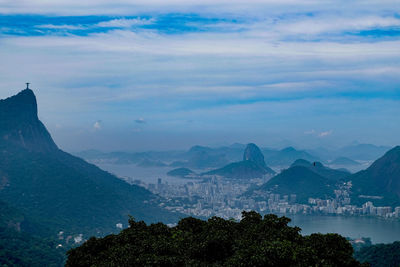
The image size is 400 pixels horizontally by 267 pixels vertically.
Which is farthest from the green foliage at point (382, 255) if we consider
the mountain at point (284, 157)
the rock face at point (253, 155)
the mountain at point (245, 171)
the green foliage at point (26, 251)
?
the mountain at point (284, 157)

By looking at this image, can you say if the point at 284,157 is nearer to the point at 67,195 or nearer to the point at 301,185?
the point at 301,185

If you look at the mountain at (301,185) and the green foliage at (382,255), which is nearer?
the green foliage at (382,255)

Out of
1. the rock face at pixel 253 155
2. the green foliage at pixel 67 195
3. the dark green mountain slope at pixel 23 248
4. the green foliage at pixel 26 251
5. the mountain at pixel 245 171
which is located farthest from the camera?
the rock face at pixel 253 155

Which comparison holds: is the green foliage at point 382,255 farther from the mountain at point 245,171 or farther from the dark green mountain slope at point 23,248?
the mountain at point 245,171

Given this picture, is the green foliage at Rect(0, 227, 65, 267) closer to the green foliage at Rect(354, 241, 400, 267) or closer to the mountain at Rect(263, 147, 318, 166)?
the green foliage at Rect(354, 241, 400, 267)

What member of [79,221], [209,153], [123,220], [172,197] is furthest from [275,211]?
[209,153]

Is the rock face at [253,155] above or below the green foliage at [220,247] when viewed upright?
above

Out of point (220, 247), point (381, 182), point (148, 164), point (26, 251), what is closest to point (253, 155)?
point (148, 164)
